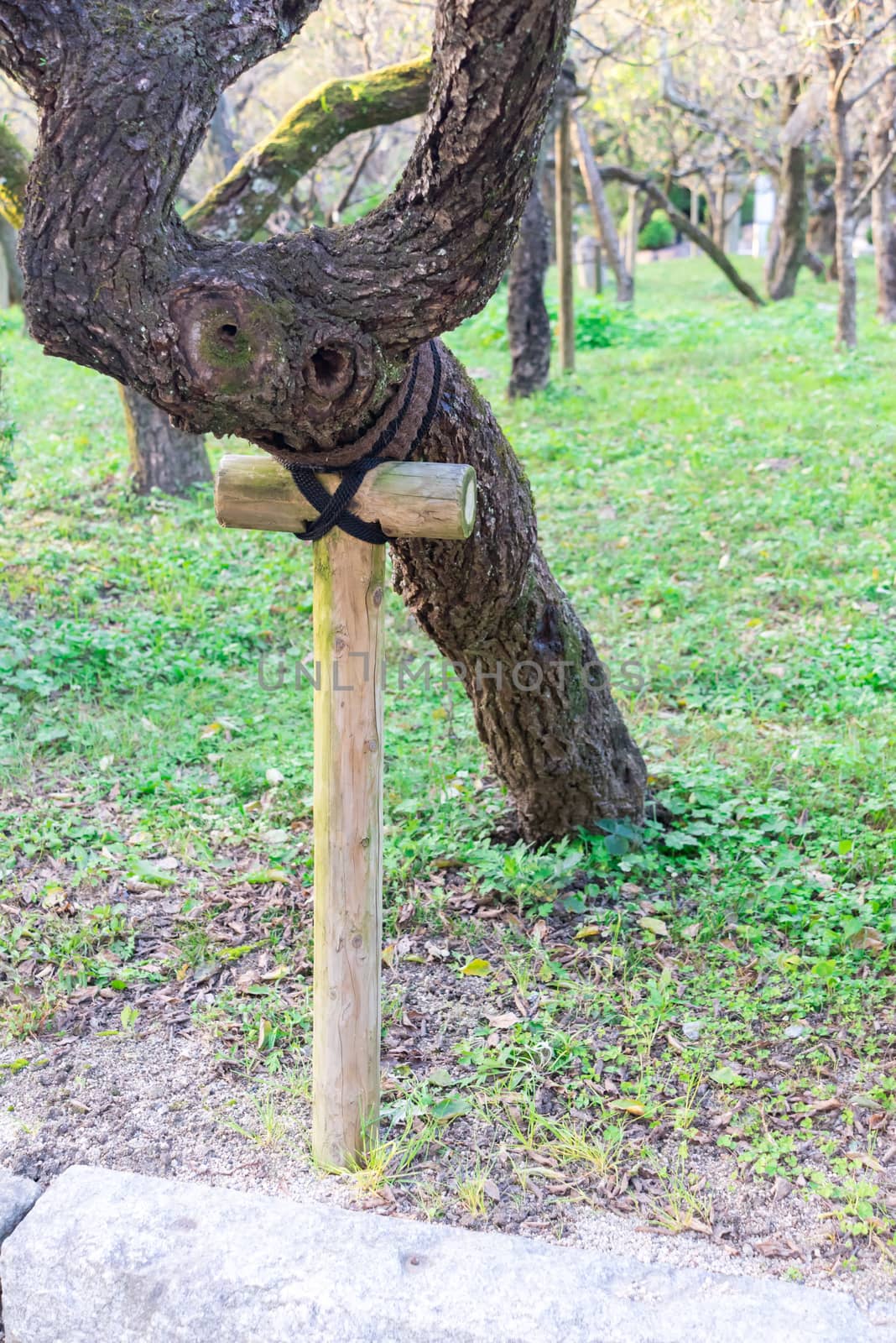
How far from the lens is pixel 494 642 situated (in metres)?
3.85

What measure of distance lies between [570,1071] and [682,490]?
16.9 ft

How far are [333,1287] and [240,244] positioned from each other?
87.1 inches

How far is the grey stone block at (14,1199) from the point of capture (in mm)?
2703

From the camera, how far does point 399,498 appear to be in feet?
9.07

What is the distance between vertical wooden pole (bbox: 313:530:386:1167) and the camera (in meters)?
2.85

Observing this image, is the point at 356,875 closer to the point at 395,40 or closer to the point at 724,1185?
the point at 724,1185

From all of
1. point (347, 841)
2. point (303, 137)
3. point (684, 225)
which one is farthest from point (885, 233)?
point (347, 841)

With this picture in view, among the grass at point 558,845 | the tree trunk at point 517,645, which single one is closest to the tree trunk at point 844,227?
the grass at point 558,845

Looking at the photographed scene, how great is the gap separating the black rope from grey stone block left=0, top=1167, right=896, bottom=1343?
156 cm

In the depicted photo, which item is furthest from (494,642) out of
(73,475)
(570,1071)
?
(73,475)

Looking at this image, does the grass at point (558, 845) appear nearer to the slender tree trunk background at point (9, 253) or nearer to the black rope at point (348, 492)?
Result: the black rope at point (348, 492)

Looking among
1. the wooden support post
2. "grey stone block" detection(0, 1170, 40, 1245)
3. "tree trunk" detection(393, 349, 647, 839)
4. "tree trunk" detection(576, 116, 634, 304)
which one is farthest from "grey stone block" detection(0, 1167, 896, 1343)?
"tree trunk" detection(576, 116, 634, 304)

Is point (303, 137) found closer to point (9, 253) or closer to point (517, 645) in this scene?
point (517, 645)

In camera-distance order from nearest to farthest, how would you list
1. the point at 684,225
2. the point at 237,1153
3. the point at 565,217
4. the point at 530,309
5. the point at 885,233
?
the point at 237,1153 < the point at 530,309 < the point at 565,217 < the point at 885,233 < the point at 684,225
